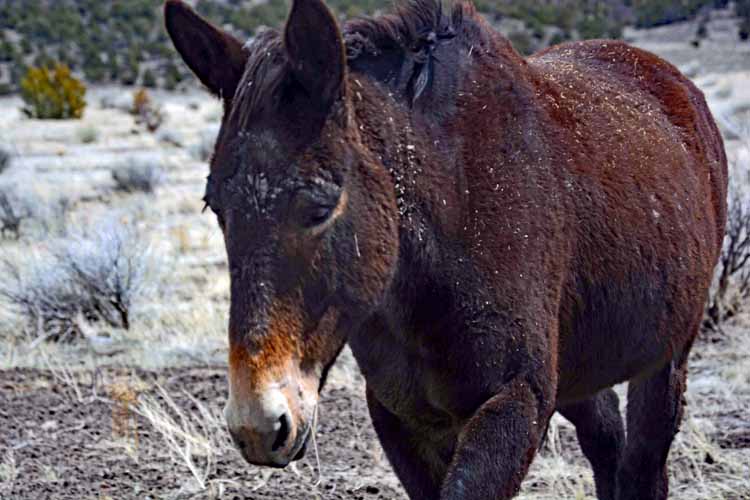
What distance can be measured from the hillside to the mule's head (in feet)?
125

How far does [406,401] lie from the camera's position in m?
3.72

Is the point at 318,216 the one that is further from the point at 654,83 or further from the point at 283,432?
the point at 654,83

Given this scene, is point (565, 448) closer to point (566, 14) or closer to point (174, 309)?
point (174, 309)

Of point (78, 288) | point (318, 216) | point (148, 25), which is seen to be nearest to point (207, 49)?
point (318, 216)

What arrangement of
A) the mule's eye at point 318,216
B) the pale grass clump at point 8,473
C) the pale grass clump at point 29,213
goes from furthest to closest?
the pale grass clump at point 29,213, the pale grass clump at point 8,473, the mule's eye at point 318,216

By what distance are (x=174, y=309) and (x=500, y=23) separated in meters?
44.2

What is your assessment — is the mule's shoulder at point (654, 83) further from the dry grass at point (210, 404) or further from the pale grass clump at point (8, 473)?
the pale grass clump at point (8, 473)

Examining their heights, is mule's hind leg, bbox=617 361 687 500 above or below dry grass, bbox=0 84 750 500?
above

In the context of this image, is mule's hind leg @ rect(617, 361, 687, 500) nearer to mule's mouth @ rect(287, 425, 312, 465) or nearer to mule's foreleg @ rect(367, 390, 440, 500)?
mule's foreleg @ rect(367, 390, 440, 500)

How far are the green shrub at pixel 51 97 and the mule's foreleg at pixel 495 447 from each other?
2878cm

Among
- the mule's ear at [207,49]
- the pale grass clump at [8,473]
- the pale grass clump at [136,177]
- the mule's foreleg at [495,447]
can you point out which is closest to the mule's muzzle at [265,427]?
the mule's foreleg at [495,447]

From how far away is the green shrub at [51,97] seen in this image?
30453mm

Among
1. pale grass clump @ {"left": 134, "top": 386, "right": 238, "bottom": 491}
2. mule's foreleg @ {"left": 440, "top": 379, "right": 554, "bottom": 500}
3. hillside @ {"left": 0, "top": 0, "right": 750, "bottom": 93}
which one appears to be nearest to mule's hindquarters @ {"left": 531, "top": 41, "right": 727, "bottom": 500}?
mule's foreleg @ {"left": 440, "top": 379, "right": 554, "bottom": 500}

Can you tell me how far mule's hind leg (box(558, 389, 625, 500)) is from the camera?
5.27 metres
